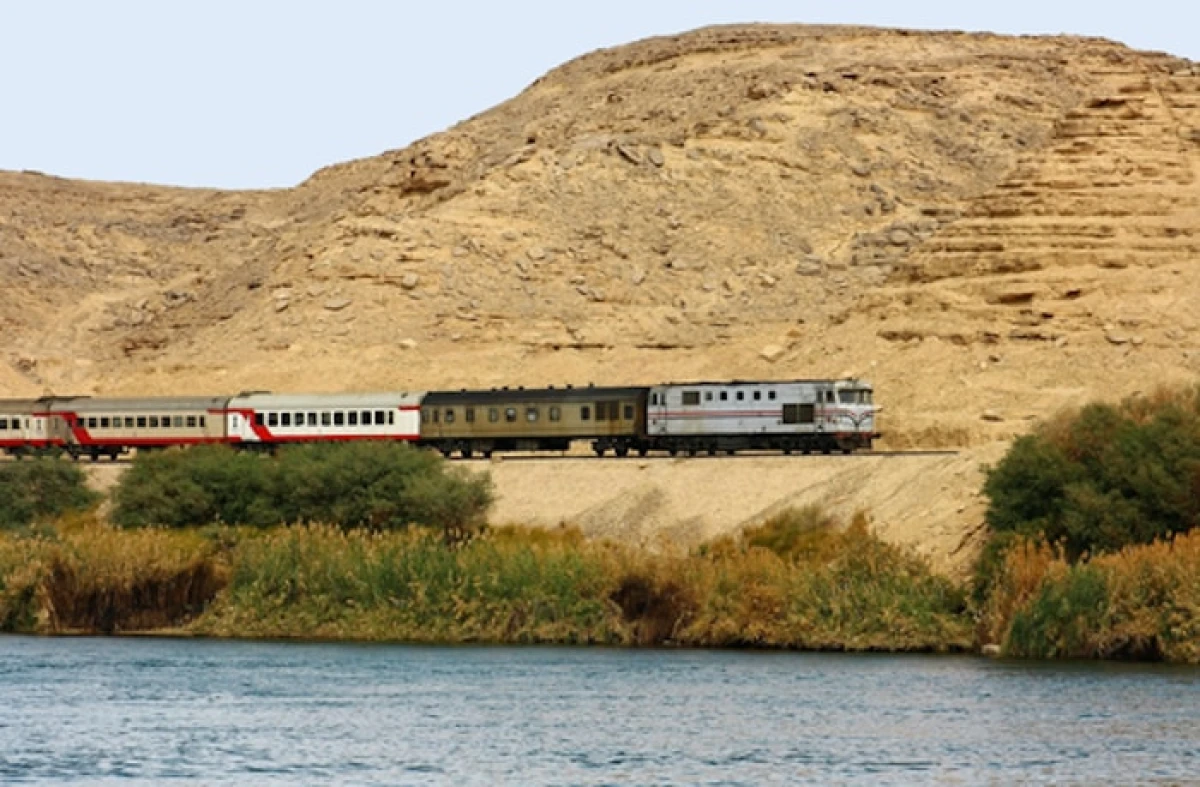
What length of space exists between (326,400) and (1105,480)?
→ 96.2 ft

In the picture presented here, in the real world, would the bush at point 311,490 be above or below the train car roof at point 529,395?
below

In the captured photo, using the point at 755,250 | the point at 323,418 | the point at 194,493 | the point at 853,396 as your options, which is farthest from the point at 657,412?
the point at 755,250

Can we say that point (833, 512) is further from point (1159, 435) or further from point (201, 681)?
point (201, 681)

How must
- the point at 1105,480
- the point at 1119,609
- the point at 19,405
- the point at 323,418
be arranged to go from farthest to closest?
the point at 19,405 < the point at 323,418 < the point at 1105,480 < the point at 1119,609

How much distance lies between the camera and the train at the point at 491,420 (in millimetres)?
76000

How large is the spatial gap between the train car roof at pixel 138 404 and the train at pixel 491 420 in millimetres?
27

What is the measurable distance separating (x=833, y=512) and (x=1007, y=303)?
1716cm

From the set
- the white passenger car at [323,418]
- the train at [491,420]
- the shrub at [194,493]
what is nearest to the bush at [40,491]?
the shrub at [194,493]

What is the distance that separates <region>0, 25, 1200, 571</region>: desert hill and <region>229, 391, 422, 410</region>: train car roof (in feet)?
37.5

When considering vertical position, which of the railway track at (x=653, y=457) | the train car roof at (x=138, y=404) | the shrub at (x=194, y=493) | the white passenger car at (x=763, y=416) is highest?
the train car roof at (x=138, y=404)

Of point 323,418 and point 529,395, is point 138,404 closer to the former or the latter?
point 323,418

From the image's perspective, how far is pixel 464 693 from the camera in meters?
51.5

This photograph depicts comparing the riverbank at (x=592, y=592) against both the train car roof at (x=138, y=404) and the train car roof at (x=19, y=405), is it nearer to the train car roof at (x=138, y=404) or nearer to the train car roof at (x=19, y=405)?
the train car roof at (x=138, y=404)

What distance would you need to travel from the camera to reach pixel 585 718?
4797cm
